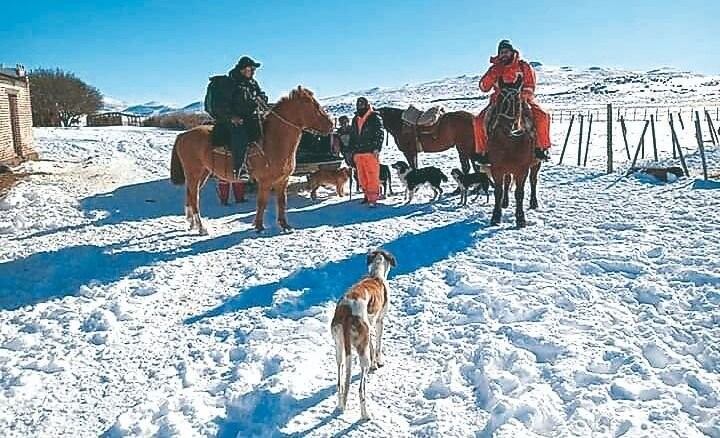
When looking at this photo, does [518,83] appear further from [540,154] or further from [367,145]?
[367,145]

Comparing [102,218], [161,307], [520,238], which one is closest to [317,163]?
[102,218]

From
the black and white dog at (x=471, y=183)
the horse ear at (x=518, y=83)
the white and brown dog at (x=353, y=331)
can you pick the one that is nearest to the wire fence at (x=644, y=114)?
the black and white dog at (x=471, y=183)

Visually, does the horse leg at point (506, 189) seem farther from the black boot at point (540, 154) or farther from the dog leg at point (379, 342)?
the dog leg at point (379, 342)

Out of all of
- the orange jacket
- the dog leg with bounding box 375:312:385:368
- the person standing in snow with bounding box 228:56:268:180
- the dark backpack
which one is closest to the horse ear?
the orange jacket

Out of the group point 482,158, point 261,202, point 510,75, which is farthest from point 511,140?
point 261,202

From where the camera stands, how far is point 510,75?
9758mm

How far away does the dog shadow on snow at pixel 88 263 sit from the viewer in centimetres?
710

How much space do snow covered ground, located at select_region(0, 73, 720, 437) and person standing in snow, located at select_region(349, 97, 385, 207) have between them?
1.29 m

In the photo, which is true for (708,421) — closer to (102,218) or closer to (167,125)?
(102,218)

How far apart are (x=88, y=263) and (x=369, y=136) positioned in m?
5.71

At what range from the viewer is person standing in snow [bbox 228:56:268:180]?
30.9ft

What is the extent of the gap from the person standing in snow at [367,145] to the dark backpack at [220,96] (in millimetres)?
3038

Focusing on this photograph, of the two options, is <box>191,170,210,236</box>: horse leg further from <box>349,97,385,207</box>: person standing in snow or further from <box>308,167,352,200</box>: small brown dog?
<box>308,167,352,200</box>: small brown dog

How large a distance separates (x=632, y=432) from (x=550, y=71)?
180 m
